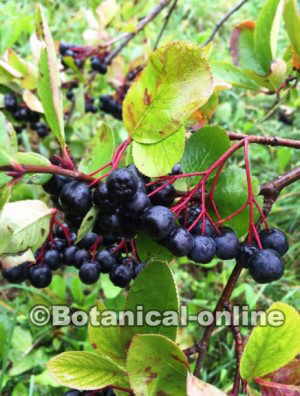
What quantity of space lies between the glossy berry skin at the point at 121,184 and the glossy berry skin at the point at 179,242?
94 millimetres

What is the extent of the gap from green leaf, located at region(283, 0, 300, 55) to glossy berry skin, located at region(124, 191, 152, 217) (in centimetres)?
45

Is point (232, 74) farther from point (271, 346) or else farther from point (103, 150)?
point (271, 346)

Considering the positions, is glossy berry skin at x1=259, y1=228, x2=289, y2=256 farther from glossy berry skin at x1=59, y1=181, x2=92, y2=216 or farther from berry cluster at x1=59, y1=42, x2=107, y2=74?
berry cluster at x1=59, y1=42, x2=107, y2=74

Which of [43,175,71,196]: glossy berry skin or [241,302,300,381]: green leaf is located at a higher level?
[43,175,71,196]: glossy berry skin

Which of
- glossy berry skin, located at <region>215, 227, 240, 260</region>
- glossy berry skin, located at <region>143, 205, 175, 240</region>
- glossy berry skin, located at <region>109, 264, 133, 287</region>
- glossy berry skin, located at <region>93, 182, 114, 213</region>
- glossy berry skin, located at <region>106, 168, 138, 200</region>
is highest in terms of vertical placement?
glossy berry skin, located at <region>106, 168, 138, 200</region>

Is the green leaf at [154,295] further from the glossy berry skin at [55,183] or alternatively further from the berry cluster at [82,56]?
the berry cluster at [82,56]

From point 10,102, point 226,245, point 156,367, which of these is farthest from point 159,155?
point 10,102

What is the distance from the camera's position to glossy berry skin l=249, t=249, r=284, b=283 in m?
0.69

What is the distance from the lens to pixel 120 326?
72cm

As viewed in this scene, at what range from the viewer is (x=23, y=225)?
2.19 feet

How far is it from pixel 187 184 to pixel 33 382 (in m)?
1.03

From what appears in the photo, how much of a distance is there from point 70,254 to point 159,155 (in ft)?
1.16

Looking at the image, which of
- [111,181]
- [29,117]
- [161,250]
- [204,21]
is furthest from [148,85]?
[204,21]

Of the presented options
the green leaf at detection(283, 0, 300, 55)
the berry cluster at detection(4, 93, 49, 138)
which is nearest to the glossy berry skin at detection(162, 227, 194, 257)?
the green leaf at detection(283, 0, 300, 55)
